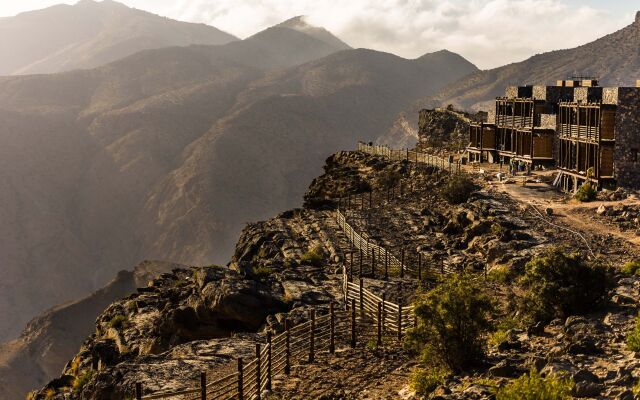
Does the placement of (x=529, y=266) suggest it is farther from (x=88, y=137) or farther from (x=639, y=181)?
(x=88, y=137)

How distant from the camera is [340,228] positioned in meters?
42.9

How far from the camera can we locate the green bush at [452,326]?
14562 millimetres

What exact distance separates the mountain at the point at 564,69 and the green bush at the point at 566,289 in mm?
128164

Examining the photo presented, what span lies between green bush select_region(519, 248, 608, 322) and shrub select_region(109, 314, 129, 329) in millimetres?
21957

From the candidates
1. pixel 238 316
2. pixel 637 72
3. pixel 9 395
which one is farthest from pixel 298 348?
pixel 637 72

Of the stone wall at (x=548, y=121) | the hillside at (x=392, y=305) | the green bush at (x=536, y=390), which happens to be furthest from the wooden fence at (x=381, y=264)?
the stone wall at (x=548, y=121)

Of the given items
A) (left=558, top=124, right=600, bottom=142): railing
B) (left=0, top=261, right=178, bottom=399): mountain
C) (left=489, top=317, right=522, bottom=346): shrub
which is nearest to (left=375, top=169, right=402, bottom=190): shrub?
(left=558, top=124, right=600, bottom=142): railing

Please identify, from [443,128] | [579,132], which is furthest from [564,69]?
[579,132]

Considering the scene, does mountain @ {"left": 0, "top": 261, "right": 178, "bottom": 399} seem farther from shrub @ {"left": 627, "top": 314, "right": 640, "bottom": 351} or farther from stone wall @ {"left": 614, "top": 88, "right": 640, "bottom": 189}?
shrub @ {"left": 627, "top": 314, "right": 640, "bottom": 351}

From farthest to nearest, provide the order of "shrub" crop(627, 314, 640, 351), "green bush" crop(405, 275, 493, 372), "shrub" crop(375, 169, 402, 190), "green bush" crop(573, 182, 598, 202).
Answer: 1. "shrub" crop(375, 169, 402, 190)
2. "green bush" crop(573, 182, 598, 202)
3. "green bush" crop(405, 275, 493, 372)
4. "shrub" crop(627, 314, 640, 351)

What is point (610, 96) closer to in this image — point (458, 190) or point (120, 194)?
point (458, 190)

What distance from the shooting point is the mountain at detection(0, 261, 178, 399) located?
81.1 metres

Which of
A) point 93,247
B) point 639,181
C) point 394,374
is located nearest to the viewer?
point 394,374

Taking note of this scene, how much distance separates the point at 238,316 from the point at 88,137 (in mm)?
183773
